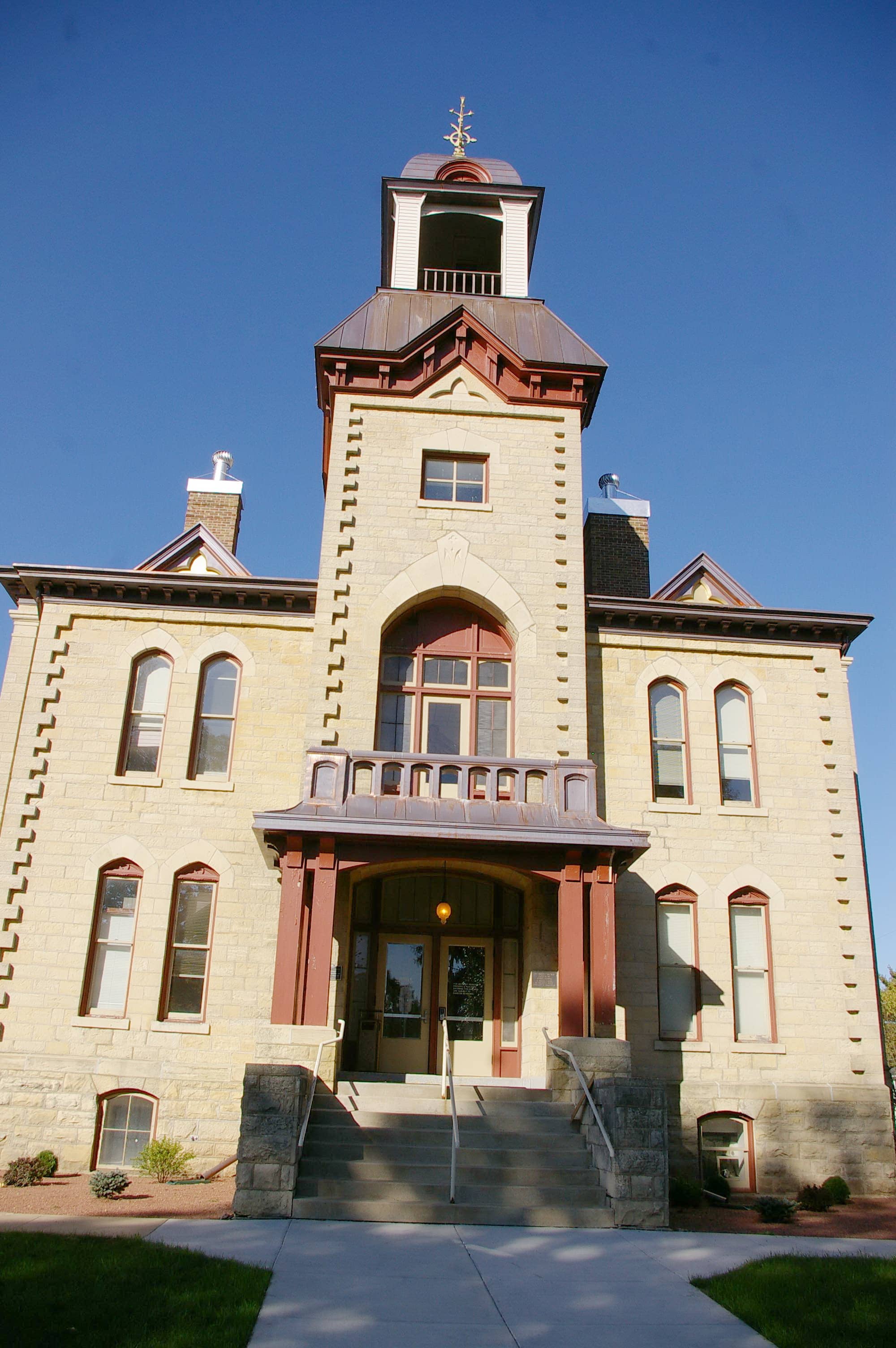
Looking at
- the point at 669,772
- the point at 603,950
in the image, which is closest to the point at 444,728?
the point at 669,772

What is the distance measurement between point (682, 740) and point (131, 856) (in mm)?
9237

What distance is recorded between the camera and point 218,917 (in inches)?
641

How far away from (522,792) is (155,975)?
6.20 metres

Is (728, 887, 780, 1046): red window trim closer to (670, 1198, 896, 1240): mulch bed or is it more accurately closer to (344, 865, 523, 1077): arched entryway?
(670, 1198, 896, 1240): mulch bed

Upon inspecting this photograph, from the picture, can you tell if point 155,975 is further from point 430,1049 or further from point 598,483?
point 598,483

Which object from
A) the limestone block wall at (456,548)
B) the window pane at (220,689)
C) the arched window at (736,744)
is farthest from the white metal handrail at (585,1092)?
the window pane at (220,689)

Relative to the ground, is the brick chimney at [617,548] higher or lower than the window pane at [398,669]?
higher

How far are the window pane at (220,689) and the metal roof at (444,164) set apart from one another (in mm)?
11300

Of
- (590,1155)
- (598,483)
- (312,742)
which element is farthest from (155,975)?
(598,483)

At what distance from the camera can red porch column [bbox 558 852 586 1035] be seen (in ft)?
45.6

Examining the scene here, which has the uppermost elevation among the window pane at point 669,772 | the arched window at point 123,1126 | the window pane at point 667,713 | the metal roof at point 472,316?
the metal roof at point 472,316

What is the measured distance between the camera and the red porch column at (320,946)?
13.6 metres

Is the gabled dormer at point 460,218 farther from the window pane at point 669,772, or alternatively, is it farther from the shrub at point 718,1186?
the shrub at point 718,1186

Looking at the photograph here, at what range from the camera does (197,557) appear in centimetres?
1994
